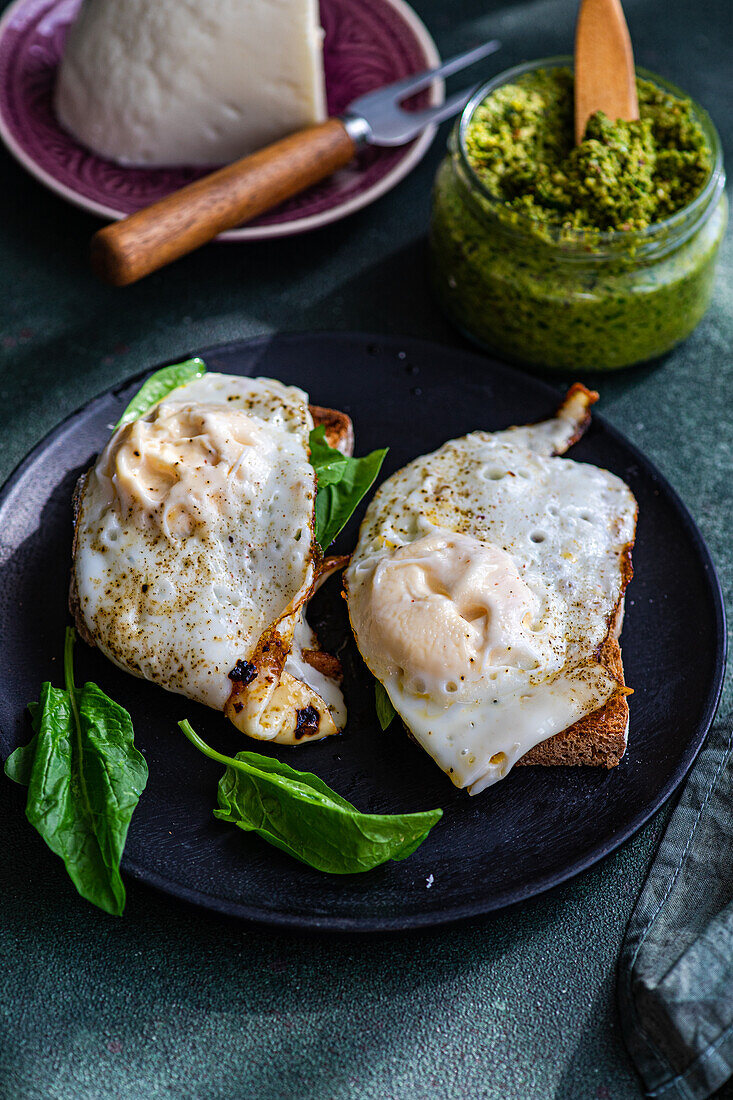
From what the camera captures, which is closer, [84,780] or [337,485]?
[84,780]

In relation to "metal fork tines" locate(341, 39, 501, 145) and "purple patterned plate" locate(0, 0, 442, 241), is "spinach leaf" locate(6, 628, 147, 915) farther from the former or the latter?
"metal fork tines" locate(341, 39, 501, 145)

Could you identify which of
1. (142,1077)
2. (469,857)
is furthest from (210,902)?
(469,857)

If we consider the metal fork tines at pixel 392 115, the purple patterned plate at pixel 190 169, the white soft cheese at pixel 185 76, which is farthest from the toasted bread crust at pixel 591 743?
the white soft cheese at pixel 185 76

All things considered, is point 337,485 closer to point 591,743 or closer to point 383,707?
point 383,707

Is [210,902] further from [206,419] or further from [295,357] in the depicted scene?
[295,357]

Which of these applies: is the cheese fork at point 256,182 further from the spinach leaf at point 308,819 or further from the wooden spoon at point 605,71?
the spinach leaf at point 308,819

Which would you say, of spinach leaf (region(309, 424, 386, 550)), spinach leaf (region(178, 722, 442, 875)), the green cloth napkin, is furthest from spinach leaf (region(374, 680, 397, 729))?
the green cloth napkin

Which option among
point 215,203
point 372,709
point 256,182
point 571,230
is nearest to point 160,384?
point 215,203
